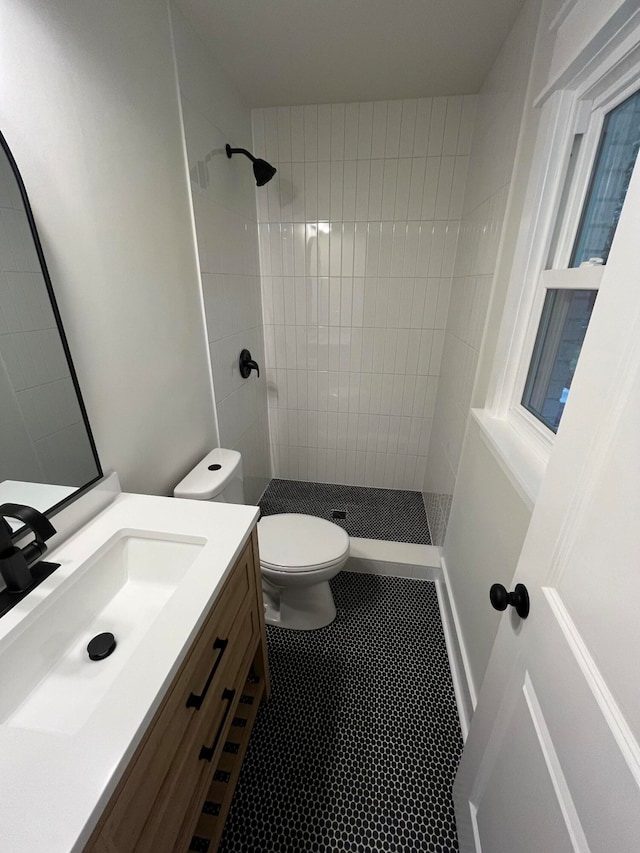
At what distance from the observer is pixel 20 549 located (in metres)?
0.72

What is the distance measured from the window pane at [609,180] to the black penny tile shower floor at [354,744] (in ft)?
5.07

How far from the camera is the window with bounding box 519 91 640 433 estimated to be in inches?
32.8

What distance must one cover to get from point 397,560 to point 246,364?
1337 mm

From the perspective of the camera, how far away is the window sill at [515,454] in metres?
0.87

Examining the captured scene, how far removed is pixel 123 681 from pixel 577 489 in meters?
0.77

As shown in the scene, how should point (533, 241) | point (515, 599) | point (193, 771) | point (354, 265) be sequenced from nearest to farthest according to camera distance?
point (515, 599)
point (193, 771)
point (533, 241)
point (354, 265)

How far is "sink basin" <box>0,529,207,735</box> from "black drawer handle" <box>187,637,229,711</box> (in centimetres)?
15

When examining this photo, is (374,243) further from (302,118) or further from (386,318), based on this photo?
(302,118)

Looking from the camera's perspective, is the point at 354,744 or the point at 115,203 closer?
the point at 115,203

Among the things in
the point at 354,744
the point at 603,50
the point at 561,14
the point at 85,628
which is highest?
the point at 561,14

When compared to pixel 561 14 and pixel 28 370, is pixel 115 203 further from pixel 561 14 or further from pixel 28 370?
pixel 561 14

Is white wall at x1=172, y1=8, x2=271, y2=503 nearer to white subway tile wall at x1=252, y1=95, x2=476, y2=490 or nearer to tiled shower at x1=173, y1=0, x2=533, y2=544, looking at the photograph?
tiled shower at x1=173, y1=0, x2=533, y2=544

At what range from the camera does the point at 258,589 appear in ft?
3.55

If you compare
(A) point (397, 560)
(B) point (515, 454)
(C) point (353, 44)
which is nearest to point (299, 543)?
(A) point (397, 560)
